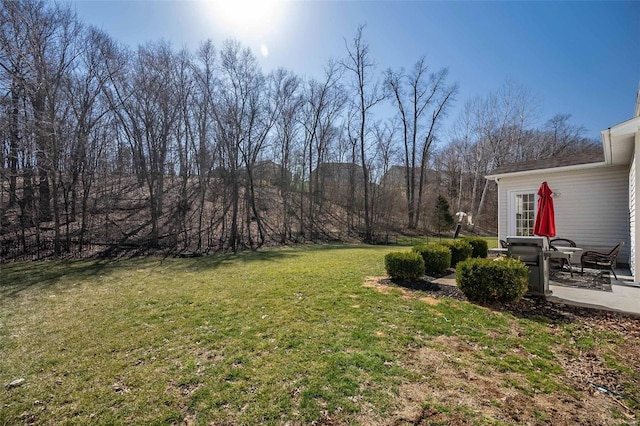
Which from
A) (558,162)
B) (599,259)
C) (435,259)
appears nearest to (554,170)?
(558,162)

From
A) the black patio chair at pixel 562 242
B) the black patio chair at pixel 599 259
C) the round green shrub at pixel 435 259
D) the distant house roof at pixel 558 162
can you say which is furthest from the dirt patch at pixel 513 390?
the distant house roof at pixel 558 162

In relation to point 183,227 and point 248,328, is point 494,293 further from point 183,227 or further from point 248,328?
point 183,227

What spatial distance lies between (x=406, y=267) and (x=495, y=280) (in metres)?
1.61

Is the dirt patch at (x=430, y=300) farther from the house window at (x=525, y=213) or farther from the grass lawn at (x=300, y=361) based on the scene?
the house window at (x=525, y=213)

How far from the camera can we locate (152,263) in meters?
8.71

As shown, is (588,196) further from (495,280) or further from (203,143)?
(203,143)

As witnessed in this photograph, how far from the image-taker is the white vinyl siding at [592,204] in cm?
701

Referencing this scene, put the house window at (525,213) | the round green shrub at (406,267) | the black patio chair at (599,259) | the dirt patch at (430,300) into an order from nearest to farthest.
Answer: the dirt patch at (430,300) → the round green shrub at (406,267) → the black patio chair at (599,259) → the house window at (525,213)

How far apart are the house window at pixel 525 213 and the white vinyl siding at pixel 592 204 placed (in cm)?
49

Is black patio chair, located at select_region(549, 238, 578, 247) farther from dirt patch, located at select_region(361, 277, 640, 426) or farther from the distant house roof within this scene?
dirt patch, located at select_region(361, 277, 640, 426)

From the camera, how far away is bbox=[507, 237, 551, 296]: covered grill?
4.45m

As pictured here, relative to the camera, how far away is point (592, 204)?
24.1 feet

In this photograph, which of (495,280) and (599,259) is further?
(599,259)

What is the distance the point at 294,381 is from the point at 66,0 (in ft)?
48.3
